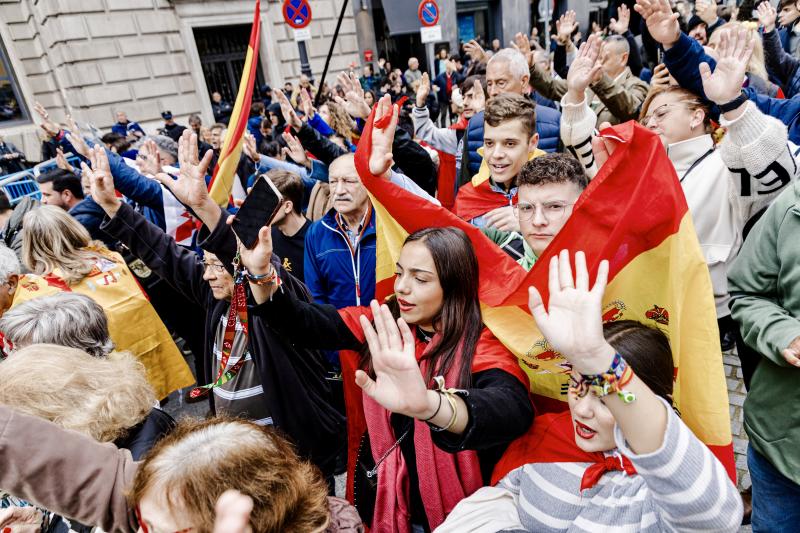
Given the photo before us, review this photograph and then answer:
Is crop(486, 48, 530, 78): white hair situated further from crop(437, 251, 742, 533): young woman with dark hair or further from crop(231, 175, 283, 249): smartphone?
crop(437, 251, 742, 533): young woman with dark hair

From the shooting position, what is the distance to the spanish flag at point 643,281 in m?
1.25

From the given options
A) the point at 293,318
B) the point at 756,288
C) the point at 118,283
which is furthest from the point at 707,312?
the point at 118,283

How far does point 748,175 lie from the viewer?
1.85m

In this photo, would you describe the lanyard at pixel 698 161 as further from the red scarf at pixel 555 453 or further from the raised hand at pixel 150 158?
the raised hand at pixel 150 158

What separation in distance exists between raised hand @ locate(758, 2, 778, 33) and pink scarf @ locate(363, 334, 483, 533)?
190 inches

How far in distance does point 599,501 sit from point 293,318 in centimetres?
114

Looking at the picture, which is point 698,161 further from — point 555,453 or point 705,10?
point 705,10

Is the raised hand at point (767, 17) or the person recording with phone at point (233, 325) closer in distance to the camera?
the person recording with phone at point (233, 325)

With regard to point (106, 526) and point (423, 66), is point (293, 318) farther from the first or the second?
point (423, 66)

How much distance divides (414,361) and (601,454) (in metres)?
0.53

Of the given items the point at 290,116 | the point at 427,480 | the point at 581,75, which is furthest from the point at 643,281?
the point at 290,116

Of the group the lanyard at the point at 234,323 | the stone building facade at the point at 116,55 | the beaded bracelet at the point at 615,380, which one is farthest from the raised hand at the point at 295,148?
the stone building facade at the point at 116,55

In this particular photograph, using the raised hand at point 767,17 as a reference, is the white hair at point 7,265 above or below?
below

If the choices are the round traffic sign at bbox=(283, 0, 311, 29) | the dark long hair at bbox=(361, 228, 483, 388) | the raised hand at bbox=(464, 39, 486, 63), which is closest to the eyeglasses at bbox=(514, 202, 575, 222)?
the dark long hair at bbox=(361, 228, 483, 388)
